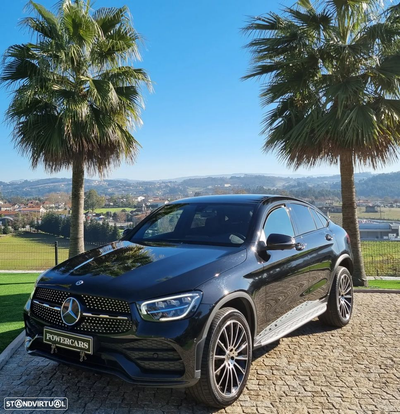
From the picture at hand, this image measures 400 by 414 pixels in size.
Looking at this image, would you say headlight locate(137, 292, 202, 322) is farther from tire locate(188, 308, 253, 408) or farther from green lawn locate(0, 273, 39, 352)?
green lawn locate(0, 273, 39, 352)

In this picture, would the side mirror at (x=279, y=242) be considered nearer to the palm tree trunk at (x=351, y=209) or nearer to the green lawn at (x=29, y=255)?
the palm tree trunk at (x=351, y=209)

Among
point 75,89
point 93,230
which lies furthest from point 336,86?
point 93,230

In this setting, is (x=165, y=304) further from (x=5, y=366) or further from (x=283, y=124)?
(x=283, y=124)

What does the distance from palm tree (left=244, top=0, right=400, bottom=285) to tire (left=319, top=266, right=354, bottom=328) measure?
4.00 metres

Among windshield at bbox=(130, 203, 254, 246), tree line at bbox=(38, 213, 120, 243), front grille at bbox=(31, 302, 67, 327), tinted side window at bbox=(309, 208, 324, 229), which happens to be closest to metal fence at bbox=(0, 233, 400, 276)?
tree line at bbox=(38, 213, 120, 243)

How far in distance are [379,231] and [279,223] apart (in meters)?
22.3

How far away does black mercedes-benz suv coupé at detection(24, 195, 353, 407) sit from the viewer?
2.80 m

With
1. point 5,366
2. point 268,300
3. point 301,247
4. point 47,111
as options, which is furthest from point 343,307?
point 47,111

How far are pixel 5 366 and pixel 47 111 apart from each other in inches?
270

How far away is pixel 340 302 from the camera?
5.29 meters

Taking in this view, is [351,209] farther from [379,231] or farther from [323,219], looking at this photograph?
[379,231]

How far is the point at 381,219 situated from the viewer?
84.7 ft

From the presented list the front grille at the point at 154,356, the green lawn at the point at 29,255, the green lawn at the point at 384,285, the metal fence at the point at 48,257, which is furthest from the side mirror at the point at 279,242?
the metal fence at the point at 48,257
